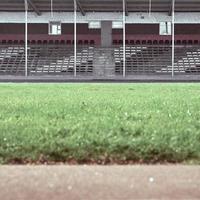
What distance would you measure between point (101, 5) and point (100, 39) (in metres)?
5.55

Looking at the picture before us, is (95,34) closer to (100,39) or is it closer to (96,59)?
(100,39)

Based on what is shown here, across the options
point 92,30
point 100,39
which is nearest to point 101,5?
point 92,30

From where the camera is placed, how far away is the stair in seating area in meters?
44.7

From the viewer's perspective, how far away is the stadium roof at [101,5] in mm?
42125

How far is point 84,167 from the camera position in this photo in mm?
7410

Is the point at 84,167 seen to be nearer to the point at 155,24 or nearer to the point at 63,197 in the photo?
the point at 63,197

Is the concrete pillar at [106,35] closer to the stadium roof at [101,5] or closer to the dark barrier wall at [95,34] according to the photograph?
the dark barrier wall at [95,34]

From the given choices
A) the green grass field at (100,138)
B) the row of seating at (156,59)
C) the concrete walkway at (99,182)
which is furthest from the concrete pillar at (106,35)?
the concrete walkway at (99,182)

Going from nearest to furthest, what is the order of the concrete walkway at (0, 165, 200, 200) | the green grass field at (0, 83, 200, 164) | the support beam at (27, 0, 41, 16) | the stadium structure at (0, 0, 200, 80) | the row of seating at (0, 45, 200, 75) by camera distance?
Answer: the concrete walkway at (0, 165, 200, 200) → the green grass field at (0, 83, 200, 164) → the support beam at (27, 0, 41, 16) → the stadium structure at (0, 0, 200, 80) → the row of seating at (0, 45, 200, 75)

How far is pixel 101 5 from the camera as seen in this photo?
1703 inches

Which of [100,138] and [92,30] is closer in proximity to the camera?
[100,138]

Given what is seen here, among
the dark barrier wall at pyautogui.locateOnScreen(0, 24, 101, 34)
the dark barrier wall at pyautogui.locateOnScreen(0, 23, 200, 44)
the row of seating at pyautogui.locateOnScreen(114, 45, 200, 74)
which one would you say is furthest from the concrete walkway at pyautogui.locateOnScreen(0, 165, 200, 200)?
the dark barrier wall at pyautogui.locateOnScreen(0, 24, 101, 34)

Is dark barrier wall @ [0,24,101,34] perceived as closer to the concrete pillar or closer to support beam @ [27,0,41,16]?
the concrete pillar

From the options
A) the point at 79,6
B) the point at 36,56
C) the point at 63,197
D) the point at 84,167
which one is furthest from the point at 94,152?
the point at 36,56
